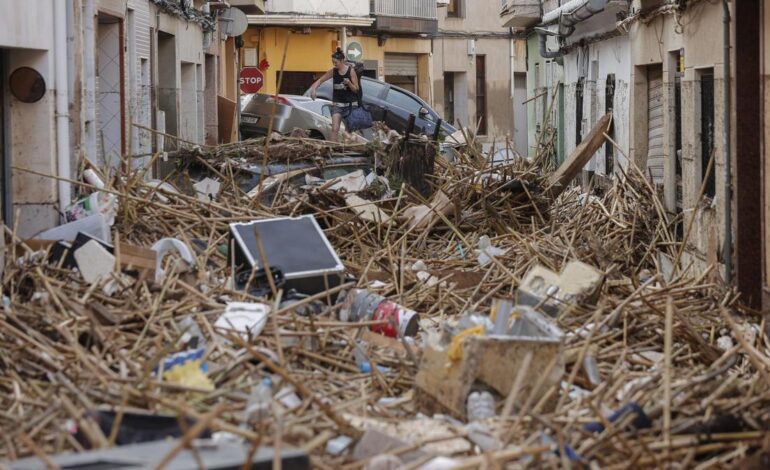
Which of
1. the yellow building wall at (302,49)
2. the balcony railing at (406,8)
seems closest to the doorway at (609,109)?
the yellow building wall at (302,49)

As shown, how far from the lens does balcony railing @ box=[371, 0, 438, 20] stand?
137ft

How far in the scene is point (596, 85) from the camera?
21453 millimetres

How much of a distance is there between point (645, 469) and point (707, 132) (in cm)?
706

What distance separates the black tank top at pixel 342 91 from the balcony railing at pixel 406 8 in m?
22.9

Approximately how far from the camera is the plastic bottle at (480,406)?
6938 millimetres

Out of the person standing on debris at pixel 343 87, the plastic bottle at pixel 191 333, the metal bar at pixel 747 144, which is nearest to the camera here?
the plastic bottle at pixel 191 333

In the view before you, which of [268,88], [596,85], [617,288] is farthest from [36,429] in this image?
[268,88]

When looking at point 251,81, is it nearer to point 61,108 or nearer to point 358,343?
point 61,108

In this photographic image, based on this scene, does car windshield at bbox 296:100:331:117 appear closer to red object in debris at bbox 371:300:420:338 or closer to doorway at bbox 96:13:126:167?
doorway at bbox 96:13:126:167

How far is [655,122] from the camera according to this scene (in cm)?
1662

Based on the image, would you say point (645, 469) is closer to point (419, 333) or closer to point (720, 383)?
point (720, 383)

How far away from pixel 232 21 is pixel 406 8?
15271 millimetres

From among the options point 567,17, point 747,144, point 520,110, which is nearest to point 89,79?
point 747,144

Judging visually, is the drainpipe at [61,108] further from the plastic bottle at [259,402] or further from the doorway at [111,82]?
the plastic bottle at [259,402]
